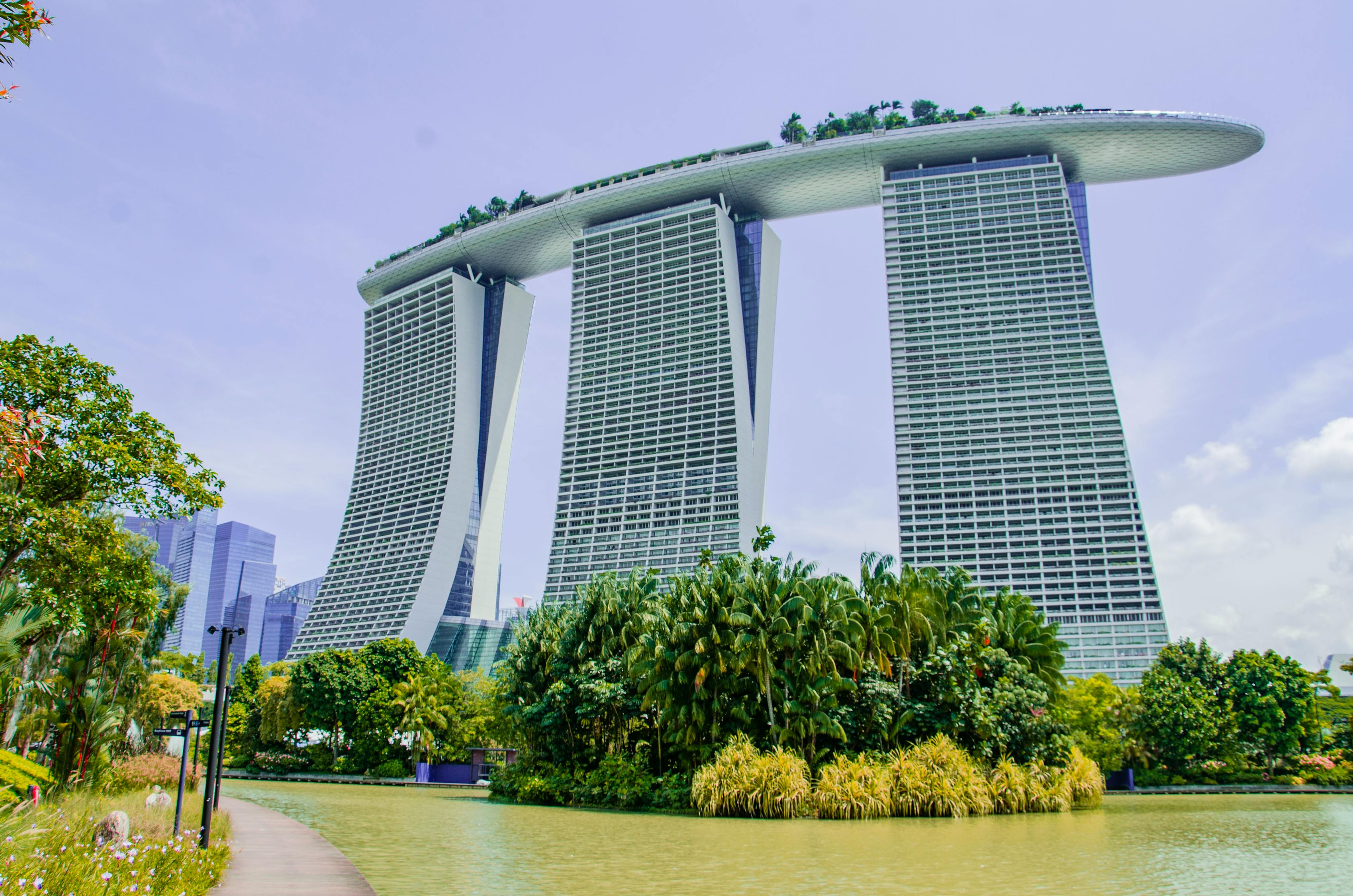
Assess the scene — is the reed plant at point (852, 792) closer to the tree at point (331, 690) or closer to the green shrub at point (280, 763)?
the tree at point (331, 690)

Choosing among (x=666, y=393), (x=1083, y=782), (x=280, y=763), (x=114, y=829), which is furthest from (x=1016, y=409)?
(x=114, y=829)

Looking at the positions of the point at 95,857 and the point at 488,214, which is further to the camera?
the point at 488,214

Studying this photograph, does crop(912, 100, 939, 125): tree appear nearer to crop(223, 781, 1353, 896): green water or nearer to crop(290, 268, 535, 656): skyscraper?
crop(290, 268, 535, 656): skyscraper

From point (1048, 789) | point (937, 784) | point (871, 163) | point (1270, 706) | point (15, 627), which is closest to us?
point (15, 627)

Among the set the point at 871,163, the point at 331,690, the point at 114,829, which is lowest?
the point at 114,829

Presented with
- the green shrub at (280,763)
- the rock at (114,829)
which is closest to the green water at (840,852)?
the rock at (114,829)

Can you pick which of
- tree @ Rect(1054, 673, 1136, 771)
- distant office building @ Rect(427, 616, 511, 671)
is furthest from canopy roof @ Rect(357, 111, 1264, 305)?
tree @ Rect(1054, 673, 1136, 771)

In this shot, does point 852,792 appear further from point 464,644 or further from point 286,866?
point 464,644
